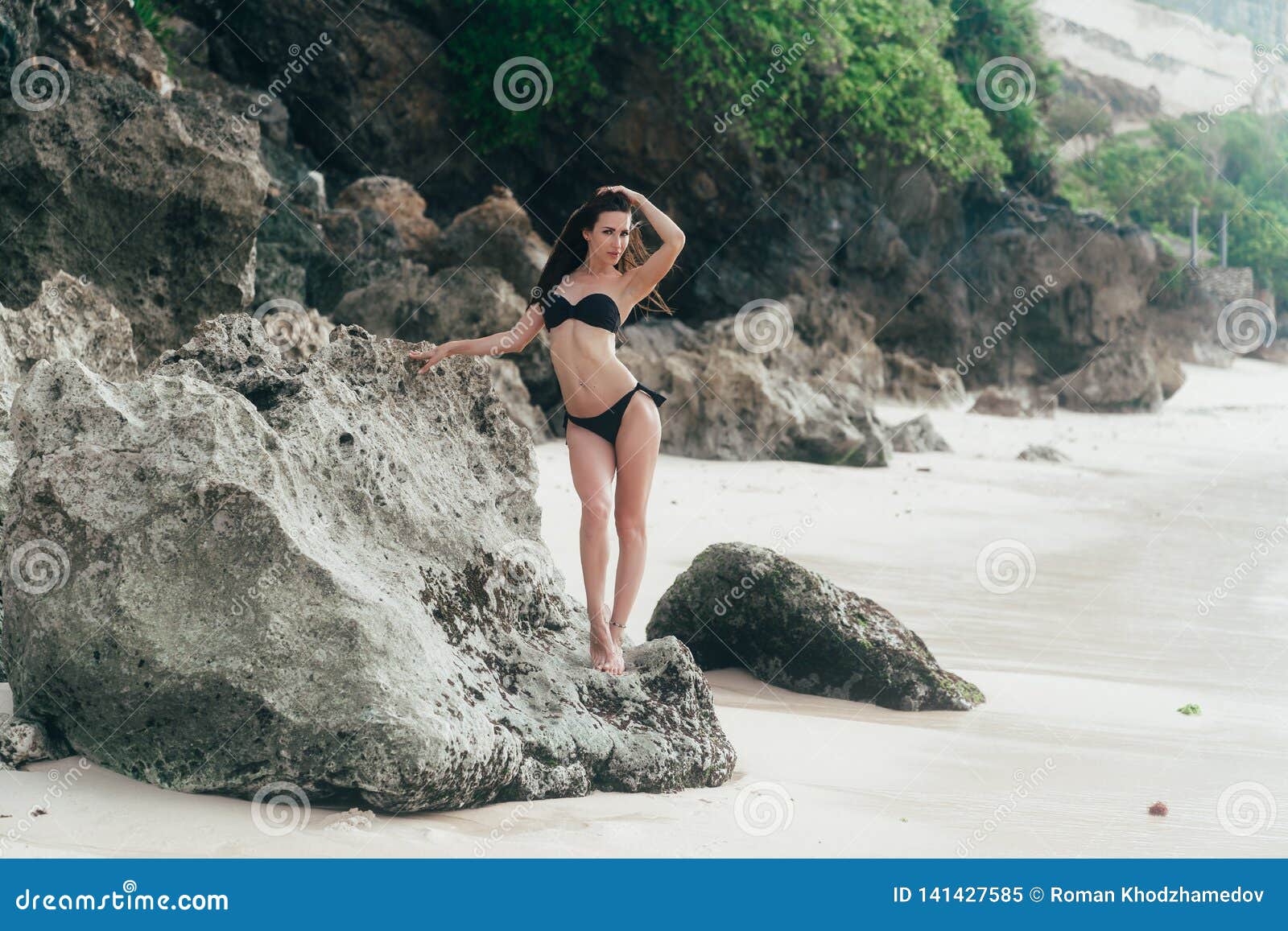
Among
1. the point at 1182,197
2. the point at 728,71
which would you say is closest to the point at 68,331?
the point at 728,71

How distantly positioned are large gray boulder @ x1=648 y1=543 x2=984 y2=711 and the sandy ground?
0.11 metres

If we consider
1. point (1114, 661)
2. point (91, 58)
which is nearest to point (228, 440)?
point (1114, 661)

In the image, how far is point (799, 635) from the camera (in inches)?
212

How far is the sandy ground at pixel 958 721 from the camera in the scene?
3412 millimetres

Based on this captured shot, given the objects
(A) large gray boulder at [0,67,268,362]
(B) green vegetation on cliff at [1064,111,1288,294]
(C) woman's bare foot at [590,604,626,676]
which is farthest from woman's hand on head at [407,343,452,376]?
(B) green vegetation on cliff at [1064,111,1288,294]

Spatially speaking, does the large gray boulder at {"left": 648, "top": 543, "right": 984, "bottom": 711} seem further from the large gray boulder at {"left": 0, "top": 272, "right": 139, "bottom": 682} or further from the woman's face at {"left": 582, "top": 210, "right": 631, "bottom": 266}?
the large gray boulder at {"left": 0, "top": 272, "right": 139, "bottom": 682}

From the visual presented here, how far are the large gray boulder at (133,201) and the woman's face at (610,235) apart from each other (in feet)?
17.3

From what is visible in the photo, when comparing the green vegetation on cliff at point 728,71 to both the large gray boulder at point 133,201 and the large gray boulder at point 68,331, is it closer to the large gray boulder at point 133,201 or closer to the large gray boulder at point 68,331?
the large gray boulder at point 133,201

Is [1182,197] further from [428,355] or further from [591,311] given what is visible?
[428,355]

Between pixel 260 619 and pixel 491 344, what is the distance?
5.29 feet

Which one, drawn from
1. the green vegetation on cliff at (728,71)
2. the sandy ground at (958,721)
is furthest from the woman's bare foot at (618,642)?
the green vegetation on cliff at (728,71)

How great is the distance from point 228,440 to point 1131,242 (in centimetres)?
2931

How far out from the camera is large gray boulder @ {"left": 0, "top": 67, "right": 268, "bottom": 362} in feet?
28.7

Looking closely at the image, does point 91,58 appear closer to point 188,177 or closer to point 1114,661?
point 188,177
